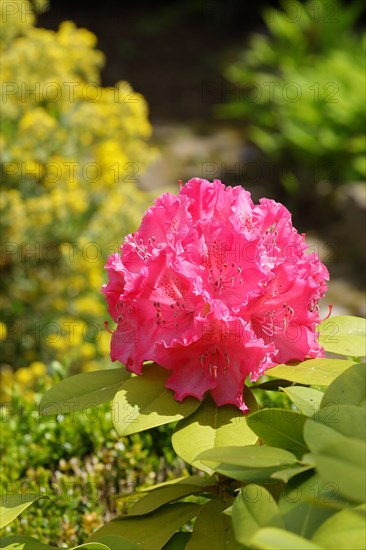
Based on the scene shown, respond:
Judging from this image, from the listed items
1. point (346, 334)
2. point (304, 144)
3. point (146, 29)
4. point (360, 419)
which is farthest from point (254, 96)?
point (360, 419)

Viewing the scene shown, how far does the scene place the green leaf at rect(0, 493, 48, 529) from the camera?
137 cm

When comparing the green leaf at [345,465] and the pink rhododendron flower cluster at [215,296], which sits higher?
the pink rhododendron flower cluster at [215,296]

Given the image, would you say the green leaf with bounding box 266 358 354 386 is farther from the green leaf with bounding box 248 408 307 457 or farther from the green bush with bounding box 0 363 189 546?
the green bush with bounding box 0 363 189 546

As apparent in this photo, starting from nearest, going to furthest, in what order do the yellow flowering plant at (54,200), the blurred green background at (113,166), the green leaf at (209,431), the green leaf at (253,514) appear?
the green leaf at (253,514), the green leaf at (209,431), the blurred green background at (113,166), the yellow flowering plant at (54,200)

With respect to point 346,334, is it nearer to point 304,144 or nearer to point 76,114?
point 76,114

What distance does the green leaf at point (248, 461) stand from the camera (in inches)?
40.6

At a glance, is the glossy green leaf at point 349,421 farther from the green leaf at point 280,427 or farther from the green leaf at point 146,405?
the green leaf at point 146,405

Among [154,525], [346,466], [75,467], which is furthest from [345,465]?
[75,467]

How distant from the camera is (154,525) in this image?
1404 mm

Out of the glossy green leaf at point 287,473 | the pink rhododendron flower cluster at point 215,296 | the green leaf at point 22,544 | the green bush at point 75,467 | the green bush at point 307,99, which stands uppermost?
the green bush at point 307,99

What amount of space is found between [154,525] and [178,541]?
0.17 feet

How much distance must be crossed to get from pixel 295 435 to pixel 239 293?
0.28m

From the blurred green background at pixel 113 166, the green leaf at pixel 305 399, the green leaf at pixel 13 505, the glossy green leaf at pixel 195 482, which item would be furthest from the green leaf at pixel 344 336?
the blurred green background at pixel 113 166

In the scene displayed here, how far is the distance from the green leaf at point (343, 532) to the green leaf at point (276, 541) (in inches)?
2.2
